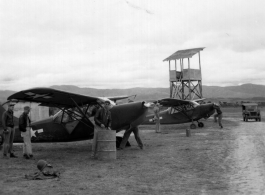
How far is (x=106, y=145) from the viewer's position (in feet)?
33.2

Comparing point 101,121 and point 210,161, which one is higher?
point 101,121

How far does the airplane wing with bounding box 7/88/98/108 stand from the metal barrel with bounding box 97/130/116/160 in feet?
5.62

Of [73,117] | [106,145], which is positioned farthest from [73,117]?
[106,145]

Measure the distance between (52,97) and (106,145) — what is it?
257 centimetres

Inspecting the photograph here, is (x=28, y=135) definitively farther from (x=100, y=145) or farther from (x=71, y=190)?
(x=71, y=190)

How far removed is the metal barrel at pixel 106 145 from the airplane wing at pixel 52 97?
5.62ft

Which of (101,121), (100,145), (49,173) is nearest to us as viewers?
(49,173)

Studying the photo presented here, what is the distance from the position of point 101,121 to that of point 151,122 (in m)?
17.4

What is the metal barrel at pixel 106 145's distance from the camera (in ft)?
33.1

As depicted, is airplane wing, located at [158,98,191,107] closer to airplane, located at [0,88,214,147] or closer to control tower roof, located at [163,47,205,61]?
airplane, located at [0,88,214,147]

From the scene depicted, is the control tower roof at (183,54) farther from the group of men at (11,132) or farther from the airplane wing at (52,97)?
the group of men at (11,132)

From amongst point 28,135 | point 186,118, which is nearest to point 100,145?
point 28,135

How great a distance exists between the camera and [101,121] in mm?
10945

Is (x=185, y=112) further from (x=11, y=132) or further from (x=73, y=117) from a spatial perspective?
(x=11, y=132)
